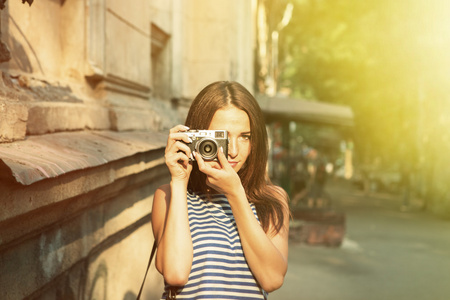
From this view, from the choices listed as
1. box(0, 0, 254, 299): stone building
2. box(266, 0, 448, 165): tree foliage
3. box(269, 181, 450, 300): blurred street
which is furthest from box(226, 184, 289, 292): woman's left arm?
box(266, 0, 448, 165): tree foliage

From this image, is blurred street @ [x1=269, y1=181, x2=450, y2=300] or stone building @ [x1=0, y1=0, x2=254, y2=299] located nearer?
stone building @ [x1=0, y1=0, x2=254, y2=299]

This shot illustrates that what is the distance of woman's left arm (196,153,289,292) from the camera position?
2.38 m

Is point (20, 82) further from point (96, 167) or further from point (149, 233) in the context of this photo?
point (149, 233)

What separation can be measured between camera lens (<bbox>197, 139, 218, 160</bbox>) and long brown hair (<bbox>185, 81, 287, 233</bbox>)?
11.4 inches

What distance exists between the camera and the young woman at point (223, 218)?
2391mm

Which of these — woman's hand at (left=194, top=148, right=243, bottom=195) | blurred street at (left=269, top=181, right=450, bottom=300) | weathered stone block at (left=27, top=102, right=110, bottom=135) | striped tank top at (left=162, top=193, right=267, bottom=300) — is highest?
weathered stone block at (left=27, top=102, right=110, bottom=135)

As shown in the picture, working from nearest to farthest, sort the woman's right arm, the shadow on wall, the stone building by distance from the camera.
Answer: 1. the stone building
2. the woman's right arm
3. the shadow on wall

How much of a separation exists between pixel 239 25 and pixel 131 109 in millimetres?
5203

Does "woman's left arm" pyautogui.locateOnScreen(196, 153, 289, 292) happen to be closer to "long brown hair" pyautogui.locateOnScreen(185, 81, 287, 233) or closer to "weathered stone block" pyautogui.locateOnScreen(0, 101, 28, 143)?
"long brown hair" pyautogui.locateOnScreen(185, 81, 287, 233)

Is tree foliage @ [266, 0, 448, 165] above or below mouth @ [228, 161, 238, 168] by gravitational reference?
above

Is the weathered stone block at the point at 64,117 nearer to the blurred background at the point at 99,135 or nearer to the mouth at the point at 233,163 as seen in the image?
the blurred background at the point at 99,135

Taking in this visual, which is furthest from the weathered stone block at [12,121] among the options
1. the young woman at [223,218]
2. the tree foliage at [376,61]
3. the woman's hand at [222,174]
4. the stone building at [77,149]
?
the tree foliage at [376,61]

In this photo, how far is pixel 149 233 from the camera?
16.8 ft

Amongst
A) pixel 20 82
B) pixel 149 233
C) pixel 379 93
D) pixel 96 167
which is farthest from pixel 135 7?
pixel 379 93
